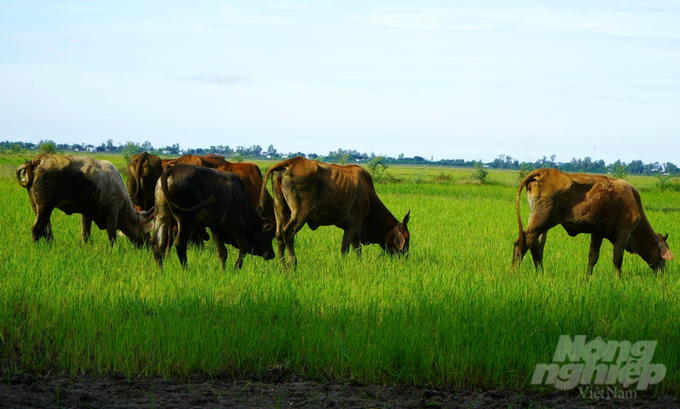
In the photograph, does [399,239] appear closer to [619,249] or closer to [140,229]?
[619,249]

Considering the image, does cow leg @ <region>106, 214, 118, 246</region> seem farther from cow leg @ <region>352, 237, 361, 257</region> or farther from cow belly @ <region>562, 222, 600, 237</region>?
cow belly @ <region>562, 222, 600, 237</region>

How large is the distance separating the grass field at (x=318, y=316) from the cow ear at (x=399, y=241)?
47cm

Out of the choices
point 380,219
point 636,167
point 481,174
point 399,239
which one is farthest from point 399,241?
point 636,167

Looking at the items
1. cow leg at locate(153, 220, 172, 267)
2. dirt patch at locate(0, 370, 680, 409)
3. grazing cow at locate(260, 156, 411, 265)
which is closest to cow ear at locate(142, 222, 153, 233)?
cow leg at locate(153, 220, 172, 267)

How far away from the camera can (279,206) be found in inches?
321

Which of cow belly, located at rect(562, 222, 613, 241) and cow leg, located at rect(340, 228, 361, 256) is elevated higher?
cow belly, located at rect(562, 222, 613, 241)

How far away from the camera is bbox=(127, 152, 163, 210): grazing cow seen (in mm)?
8367

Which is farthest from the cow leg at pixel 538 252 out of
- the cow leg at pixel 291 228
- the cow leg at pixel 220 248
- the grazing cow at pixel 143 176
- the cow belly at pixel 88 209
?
the cow belly at pixel 88 209

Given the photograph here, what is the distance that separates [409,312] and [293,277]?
6.07ft

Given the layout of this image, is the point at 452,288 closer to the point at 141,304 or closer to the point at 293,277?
the point at 293,277

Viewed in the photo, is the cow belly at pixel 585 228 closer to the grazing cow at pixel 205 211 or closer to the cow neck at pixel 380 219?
the cow neck at pixel 380 219

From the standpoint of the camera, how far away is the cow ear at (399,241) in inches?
341

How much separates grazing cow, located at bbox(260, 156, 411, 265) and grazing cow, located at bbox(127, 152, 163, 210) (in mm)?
1695

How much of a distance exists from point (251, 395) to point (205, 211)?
319cm
